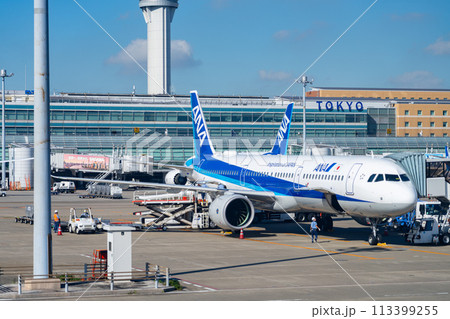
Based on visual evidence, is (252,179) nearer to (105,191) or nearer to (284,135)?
(284,135)

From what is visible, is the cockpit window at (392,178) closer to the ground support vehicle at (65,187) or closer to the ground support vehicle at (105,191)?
the ground support vehicle at (105,191)

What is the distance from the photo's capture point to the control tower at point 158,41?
192750mm

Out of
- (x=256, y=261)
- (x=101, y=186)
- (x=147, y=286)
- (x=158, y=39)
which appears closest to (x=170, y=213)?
(x=256, y=261)

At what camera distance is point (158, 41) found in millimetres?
194250

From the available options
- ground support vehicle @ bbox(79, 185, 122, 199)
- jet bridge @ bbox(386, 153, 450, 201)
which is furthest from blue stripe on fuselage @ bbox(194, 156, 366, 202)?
ground support vehicle @ bbox(79, 185, 122, 199)

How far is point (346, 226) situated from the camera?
173 ft

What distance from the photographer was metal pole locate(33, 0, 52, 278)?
24.1 metres

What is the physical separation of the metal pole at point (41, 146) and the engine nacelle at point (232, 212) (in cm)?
2000

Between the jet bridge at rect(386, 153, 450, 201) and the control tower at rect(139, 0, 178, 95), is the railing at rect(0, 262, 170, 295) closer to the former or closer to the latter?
the jet bridge at rect(386, 153, 450, 201)

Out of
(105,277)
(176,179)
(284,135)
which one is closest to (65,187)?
(284,135)

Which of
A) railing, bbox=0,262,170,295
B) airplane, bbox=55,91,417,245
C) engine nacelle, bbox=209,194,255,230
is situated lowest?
railing, bbox=0,262,170,295

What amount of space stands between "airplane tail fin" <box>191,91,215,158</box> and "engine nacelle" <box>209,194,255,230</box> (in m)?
12.5

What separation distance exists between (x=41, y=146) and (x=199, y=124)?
3443cm
